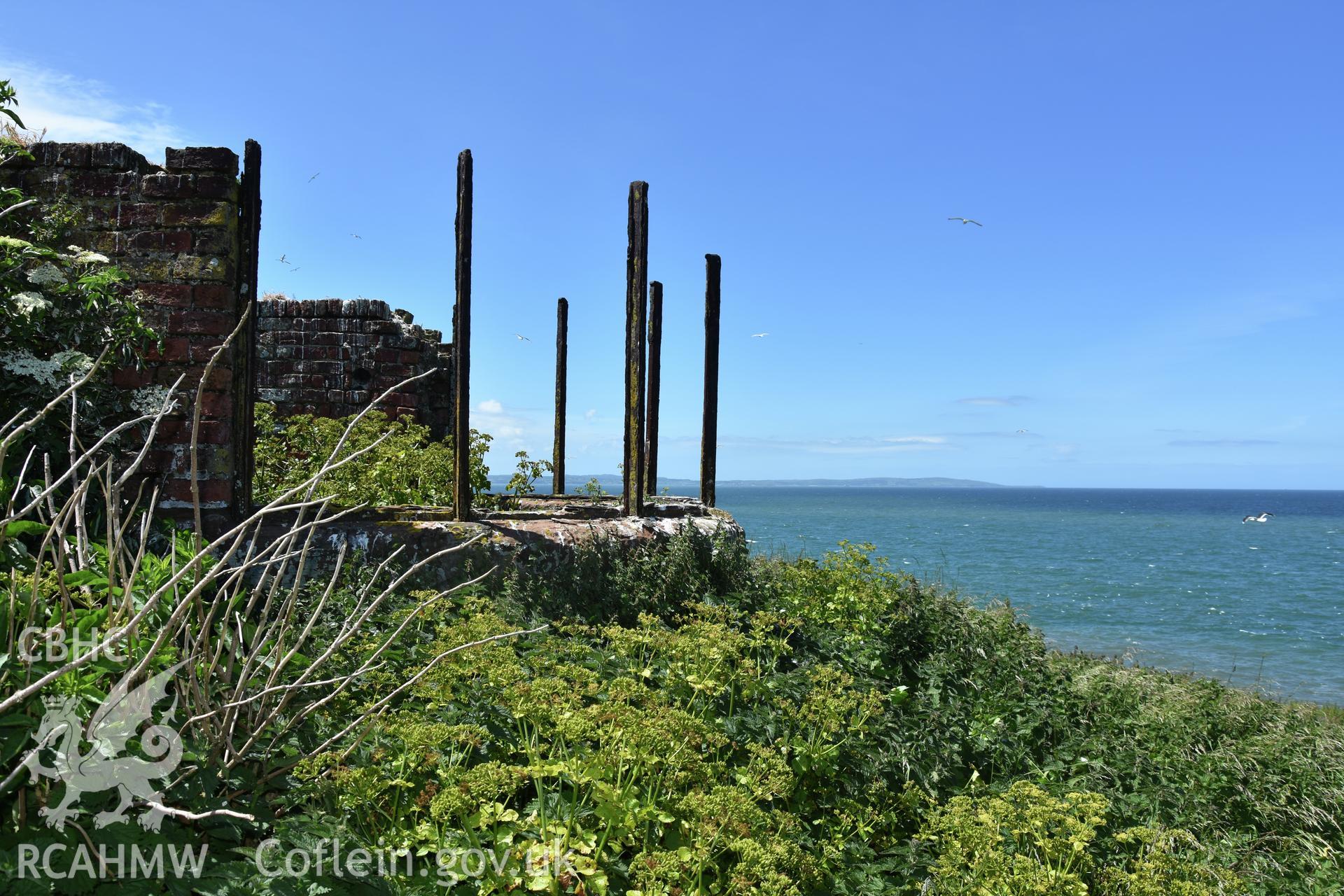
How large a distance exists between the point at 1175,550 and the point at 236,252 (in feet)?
175

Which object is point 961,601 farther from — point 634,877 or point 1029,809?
point 634,877

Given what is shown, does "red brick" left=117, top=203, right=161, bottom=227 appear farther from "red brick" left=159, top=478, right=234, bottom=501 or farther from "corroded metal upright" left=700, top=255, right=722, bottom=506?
"corroded metal upright" left=700, top=255, right=722, bottom=506

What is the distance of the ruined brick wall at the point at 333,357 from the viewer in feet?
28.4

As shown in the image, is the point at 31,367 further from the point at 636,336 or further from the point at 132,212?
the point at 636,336

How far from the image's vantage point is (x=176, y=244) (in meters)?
4.57

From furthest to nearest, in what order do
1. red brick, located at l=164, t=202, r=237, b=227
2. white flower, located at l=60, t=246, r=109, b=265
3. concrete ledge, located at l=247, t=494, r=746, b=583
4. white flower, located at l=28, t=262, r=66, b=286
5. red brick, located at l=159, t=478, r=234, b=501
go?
concrete ledge, located at l=247, t=494, r=746, b=583, red brick, located at l=164, t=202, r=237, b=227, red brick, located at l=159, t=478, r=234, b=501, white flower, located at l=60, t=246, r=109, b=265, white flower, located at l=28, t=262, r=66, b=286

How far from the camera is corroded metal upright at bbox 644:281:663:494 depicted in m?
7.68

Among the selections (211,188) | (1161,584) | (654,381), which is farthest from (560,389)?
(1161,584)

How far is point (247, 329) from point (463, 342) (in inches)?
48.5

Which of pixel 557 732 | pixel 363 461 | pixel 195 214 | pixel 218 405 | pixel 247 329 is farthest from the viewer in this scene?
pixel 363 461

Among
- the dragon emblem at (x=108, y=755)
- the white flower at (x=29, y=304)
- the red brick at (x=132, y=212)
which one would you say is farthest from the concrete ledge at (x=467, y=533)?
the dragon emblem at (x=108, y=755)

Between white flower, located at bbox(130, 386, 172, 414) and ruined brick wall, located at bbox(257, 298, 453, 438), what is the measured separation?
4113 millimetres

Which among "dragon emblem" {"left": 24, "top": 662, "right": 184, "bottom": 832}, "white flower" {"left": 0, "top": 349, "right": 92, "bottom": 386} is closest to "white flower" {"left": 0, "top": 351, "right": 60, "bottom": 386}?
"white flower" {"left": 0, "top": 349, "right": 92, "bottom": 386}

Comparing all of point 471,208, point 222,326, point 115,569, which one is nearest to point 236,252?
point 222,326
